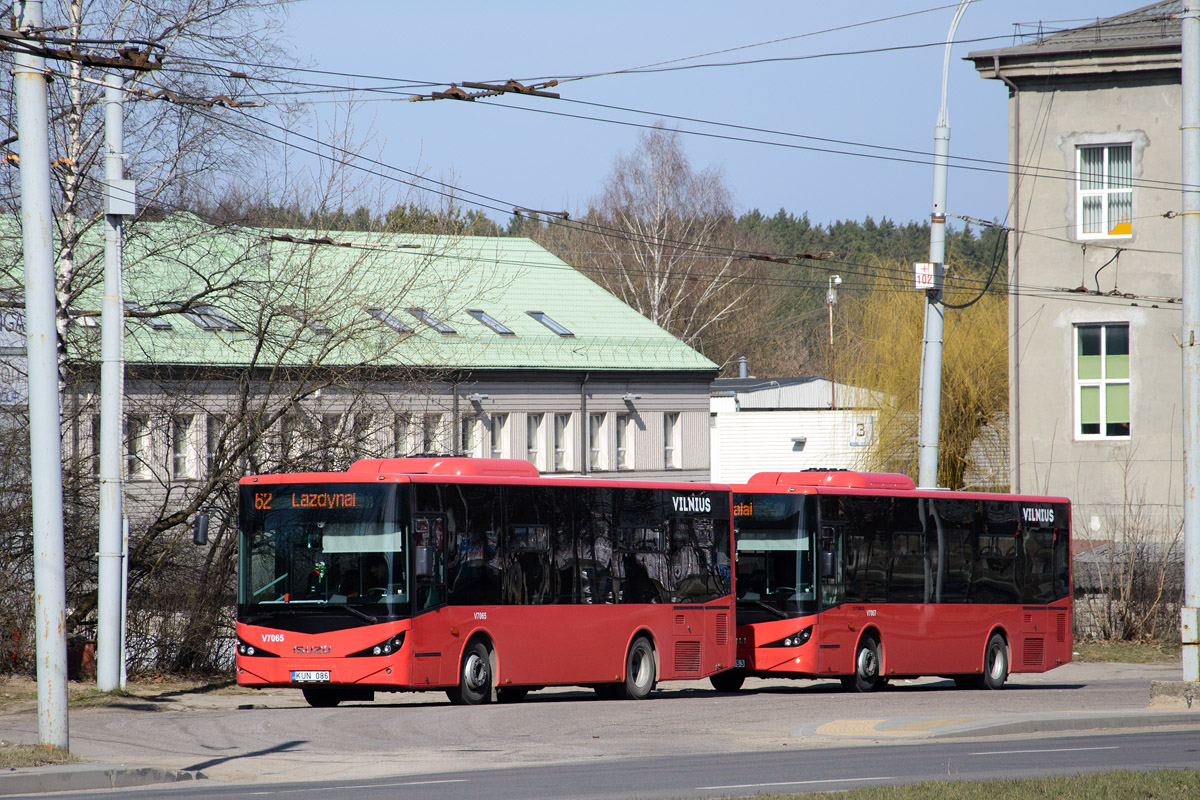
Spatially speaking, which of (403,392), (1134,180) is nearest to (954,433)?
(1134,180)

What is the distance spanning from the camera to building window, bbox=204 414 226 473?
78.5ft

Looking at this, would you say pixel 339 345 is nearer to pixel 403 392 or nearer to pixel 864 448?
pixel 403 392

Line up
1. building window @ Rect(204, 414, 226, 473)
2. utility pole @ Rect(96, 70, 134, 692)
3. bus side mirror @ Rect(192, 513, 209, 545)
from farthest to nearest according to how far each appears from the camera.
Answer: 1. building window @ Rect(204, 414, 226, 473)
2. bus side mirror @ Rect(192, 513, 209, 545)
3. utility pole @ Rect(96, 70, 134, 692)

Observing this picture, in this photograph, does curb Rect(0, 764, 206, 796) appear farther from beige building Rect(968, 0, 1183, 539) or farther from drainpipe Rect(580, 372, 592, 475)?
drainpipe Rect(580, 372, 592, 475)

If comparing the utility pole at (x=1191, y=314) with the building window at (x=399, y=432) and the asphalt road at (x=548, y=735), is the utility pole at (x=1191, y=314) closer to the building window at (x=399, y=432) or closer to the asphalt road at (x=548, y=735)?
the asphalt road at (x=548, y=735)

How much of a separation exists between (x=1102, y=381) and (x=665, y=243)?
42192 millimetres

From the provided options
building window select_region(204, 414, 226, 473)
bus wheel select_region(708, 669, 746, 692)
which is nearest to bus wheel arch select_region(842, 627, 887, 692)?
bus wheel select_region(708, 669, 746, 692)

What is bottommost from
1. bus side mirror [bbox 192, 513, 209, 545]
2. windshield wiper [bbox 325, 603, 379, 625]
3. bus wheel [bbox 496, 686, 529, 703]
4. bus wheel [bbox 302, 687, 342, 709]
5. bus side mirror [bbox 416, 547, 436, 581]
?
bus wheel [bbox 496, 686, 529, 703]

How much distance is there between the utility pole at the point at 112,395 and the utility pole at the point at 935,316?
12947mm

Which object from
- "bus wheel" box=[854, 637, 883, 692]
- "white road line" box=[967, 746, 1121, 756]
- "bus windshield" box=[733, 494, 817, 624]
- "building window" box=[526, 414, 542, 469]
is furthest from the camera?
"building window" box=[526, 414, 542, 469]

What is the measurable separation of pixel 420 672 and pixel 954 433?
3033cm

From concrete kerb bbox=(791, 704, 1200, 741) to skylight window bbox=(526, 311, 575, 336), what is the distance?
3814 cm

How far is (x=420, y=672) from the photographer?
60.5ft

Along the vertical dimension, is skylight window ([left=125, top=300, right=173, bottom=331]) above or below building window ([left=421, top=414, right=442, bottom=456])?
above
